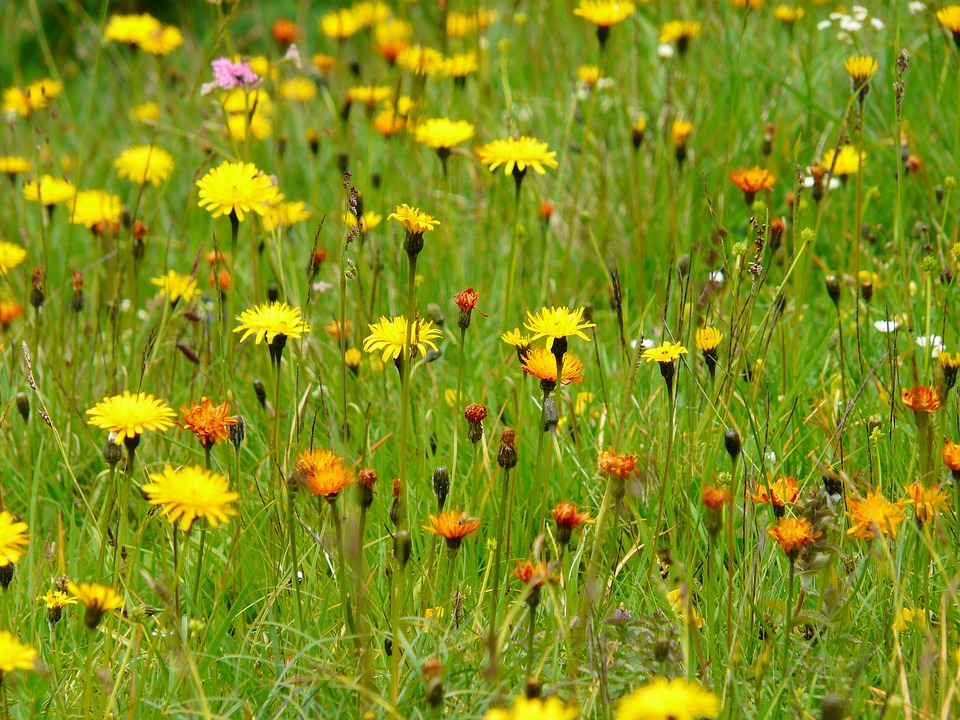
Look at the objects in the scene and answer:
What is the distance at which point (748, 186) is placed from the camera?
2168 millimetres

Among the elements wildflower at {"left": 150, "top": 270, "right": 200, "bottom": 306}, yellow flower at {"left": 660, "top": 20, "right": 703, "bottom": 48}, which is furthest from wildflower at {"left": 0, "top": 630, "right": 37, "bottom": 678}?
yellow flower at {"left": 660, "top": 20, "right": 703, "bottom": 48}

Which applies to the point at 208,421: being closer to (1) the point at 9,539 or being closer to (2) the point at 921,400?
(1) the point at 9,539

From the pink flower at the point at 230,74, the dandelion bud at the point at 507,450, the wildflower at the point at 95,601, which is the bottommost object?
the wildflower at the point at 95,601

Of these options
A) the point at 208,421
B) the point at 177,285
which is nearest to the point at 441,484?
the point at 208,421

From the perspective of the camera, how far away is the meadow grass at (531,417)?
1.41 meters

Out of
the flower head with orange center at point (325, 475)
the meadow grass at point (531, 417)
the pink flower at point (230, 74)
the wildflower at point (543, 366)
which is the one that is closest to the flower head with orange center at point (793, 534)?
the meadow grass at point (531, 417)

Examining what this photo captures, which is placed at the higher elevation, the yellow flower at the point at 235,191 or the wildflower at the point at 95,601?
the yellow flower at the point at 235,191

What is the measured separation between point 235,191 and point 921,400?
3.69ft

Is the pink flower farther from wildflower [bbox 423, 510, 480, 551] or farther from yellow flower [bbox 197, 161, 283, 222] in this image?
wildflower [bbox 423, 510, 480, 551]

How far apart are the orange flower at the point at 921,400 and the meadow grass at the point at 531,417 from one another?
25 millimetres

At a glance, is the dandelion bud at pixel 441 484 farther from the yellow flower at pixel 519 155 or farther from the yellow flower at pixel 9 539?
the yellow flower at pixel 519 155

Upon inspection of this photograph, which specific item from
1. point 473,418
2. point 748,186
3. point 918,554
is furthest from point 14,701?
point 748,186

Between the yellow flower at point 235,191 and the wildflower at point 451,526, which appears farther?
the yellow flower at point 235,191

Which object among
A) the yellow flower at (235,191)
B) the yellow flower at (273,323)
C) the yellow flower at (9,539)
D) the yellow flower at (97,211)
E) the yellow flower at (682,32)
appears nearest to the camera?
the yellow flower at (9,539)
